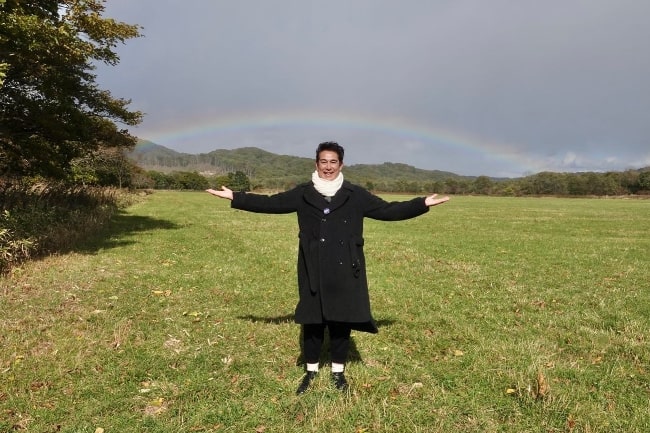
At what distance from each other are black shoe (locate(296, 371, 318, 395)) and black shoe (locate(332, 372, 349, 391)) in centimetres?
29

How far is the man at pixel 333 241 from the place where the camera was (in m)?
4.96

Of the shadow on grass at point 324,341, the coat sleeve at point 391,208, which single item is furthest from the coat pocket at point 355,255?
the shadow on grass at point 324,341

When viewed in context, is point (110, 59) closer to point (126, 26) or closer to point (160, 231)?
point (126, 26)

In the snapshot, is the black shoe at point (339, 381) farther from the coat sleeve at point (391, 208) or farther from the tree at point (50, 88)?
the tree at point (50, 88)

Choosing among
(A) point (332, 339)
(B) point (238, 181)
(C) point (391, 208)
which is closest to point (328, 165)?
(C) point (391, 208)

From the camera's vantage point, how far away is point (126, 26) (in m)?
16.6

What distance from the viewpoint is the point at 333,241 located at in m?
4.97

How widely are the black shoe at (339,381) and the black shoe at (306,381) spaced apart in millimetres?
286

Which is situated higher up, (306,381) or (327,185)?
(327,185)

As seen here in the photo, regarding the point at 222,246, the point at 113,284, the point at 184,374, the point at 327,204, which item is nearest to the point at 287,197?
the point at 327,204

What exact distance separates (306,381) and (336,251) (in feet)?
6.38

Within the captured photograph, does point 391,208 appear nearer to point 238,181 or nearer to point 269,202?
Answer: point 269,202

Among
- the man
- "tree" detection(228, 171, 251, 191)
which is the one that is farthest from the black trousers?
"tree" detection(228, 171, 251, 191)

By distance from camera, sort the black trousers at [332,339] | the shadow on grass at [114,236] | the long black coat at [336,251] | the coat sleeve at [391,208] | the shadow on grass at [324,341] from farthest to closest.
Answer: the shadow on grass at [114,236]
the shadow on grass at [324,341]
the black trousers at [332,339]
the coat sleeve at [391,208]
the long black coat at [336,251]
